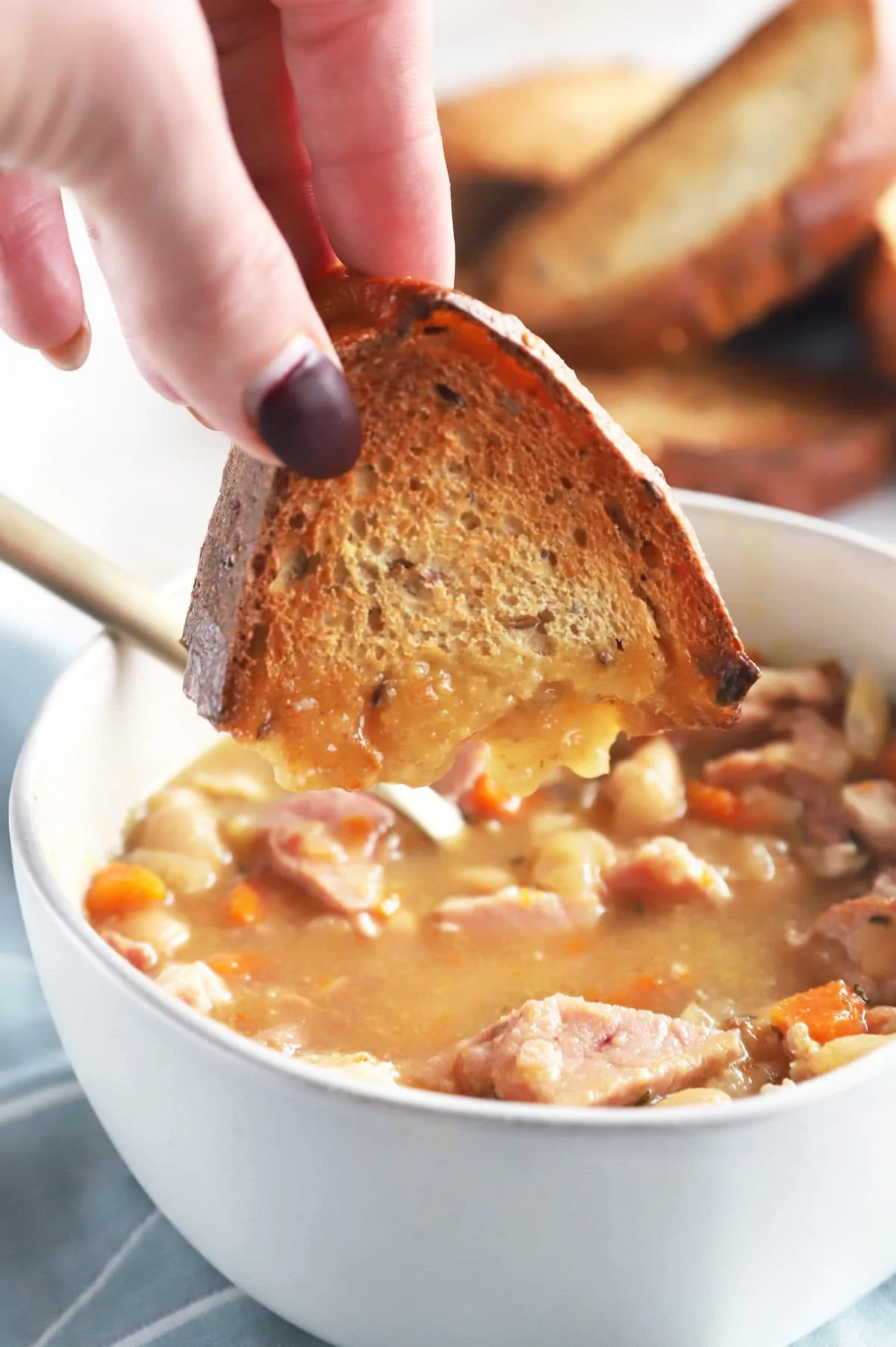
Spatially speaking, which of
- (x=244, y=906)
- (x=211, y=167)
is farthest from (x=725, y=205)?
(x=211, y=167)

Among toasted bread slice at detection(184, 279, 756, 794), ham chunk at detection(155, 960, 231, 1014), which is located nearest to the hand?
toasted bread slice at detection(184, 279, 756, 794)

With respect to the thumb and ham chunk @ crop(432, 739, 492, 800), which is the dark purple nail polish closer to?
the thumb

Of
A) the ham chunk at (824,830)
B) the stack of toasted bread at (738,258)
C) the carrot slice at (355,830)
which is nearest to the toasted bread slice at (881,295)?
the stack of toasted bread at (738,258)

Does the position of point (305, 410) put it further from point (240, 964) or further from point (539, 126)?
point (539, 126)

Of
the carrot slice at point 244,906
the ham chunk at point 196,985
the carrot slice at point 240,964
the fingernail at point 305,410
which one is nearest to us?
the fingernail at point 305,410

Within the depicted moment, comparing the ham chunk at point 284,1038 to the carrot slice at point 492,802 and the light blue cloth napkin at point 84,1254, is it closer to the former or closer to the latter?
→ the light blue cloth napkin at point 84,1254

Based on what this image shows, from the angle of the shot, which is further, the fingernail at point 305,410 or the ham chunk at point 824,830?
the ham chunk at point 824,830
